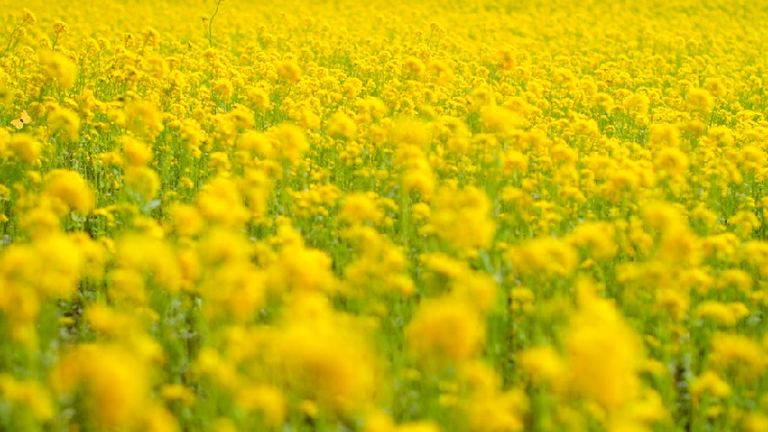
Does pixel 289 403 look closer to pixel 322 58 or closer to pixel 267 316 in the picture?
pixel 267 316

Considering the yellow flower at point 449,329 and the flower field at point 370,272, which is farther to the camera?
the flower field at point 370,272

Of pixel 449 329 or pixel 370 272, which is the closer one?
pixel 449 329

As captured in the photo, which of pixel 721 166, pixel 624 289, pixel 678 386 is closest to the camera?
pixel 678 386

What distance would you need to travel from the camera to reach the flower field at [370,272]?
8.74ft

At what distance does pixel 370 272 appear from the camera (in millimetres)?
3717

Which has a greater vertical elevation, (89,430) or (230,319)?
(230,319)

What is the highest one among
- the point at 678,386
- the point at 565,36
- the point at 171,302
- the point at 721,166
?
the point at 565,36

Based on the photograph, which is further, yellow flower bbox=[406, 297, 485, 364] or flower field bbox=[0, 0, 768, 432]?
flower field bbox=[0, 0, 768, 432]

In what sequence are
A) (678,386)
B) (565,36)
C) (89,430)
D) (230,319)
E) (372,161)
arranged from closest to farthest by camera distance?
(89,430), (230,319), (678,386), (372,161), (565,36)

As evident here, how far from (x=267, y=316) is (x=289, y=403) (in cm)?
120

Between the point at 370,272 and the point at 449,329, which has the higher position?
the point at 449,329

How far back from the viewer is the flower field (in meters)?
2.66

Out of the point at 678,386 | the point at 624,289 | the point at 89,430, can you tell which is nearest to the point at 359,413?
the point at 89,430

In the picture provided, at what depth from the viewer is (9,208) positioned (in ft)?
18.5
